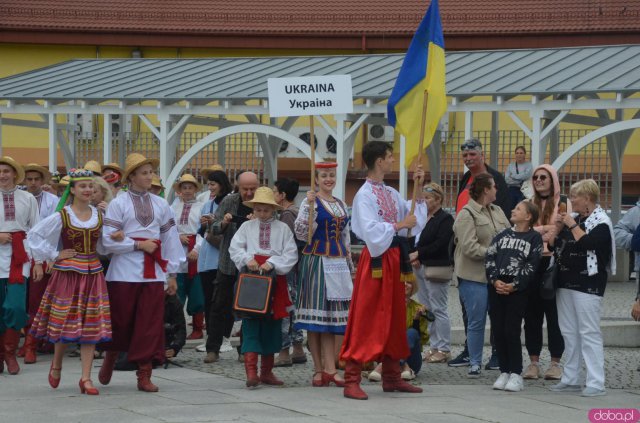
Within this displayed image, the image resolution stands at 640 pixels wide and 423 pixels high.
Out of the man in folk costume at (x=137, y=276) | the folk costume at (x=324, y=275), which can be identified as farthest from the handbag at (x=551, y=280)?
the man in folk costume at (x=137, y=276)

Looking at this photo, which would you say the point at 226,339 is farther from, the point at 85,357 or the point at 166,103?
the point at 166,103

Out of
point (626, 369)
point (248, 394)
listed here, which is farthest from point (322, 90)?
point (626, 369)

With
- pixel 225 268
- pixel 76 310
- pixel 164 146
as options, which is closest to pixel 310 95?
pixel 225 268

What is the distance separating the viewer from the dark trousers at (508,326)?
32.8 ft

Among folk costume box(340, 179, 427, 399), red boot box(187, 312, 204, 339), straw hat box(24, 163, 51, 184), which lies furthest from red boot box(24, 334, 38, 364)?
folk costume box(340, 179, 427, 399)

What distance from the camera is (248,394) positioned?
9.59 meters

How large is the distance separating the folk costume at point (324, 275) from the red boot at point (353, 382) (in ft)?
1.91

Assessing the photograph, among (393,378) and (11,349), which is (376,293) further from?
(11,349)

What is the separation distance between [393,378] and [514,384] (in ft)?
3.20

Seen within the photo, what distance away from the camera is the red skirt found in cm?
948

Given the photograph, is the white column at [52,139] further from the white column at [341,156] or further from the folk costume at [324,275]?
the folk costume at [324,275]

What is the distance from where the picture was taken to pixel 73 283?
9.64 metres

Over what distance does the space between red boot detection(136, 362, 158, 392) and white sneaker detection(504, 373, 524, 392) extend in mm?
2715

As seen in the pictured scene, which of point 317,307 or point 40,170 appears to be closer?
point 317,307
